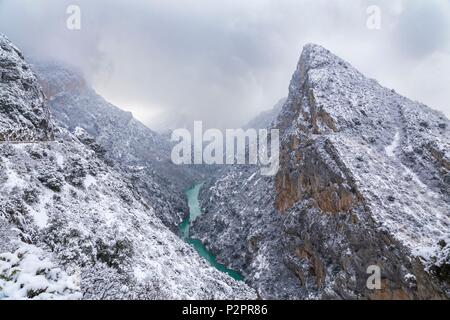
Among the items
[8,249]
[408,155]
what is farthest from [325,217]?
[8,249]

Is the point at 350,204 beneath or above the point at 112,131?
beneath

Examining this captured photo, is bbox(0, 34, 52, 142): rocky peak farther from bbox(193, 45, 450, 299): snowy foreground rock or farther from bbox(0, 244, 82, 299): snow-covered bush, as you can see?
bbox(193, 45, 450, 299): snowy foreground rock

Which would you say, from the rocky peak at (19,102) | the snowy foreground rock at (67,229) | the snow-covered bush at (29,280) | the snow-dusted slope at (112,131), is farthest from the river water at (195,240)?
the snow-covered bush at (29,280)

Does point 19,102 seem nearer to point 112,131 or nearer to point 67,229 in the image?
point 67,229

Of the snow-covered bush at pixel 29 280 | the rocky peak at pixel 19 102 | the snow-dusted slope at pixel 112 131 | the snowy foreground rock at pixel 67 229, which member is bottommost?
the snow-covered bush at pixel 29 280

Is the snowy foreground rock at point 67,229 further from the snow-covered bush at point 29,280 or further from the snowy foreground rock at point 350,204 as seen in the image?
the snowy foreground rock at point 350,204

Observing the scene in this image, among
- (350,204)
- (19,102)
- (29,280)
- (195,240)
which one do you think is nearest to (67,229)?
(29,280)
